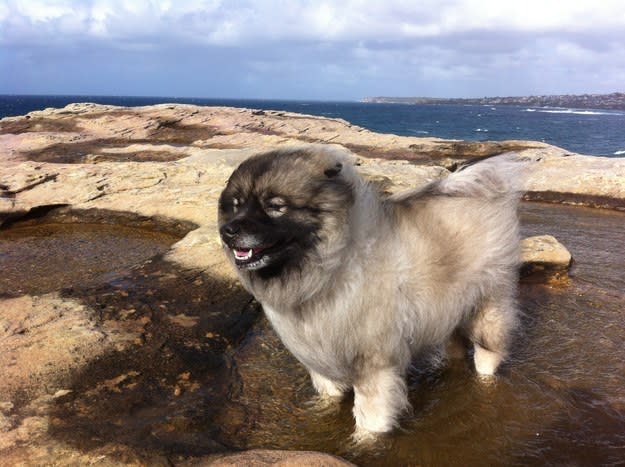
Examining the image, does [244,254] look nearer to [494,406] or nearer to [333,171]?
[333,171]

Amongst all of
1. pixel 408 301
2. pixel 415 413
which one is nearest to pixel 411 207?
pixel 408 301

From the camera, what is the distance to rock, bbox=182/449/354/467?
10.3 ft

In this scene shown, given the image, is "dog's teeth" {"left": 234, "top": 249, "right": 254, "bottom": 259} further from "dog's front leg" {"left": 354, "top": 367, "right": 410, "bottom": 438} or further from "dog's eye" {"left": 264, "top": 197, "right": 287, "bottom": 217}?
"dog's front leg" {"left": 354, "top": 367, "right": 410, "bottom": 438}

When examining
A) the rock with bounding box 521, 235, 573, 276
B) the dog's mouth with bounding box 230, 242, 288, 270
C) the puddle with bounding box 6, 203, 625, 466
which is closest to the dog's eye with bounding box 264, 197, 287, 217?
the dog's mouth with bounding box 230, 242, 288, 270

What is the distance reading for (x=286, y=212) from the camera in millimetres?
3328

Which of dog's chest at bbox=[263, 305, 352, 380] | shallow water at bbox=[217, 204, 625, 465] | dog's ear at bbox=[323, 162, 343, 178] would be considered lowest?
shallow water at bbox=[217, 204, 625, 465]

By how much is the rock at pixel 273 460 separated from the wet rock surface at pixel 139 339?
23 mm

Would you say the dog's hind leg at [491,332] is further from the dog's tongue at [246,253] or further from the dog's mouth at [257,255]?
the dog's tongue at [246,253]

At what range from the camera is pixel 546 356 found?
504 centimetres

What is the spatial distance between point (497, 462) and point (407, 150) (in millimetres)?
14837

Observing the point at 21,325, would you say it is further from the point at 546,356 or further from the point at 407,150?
the point at 407,150

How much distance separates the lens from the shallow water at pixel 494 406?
372 cm

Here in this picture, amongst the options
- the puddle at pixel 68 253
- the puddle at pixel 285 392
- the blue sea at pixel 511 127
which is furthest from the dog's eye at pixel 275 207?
the blue sea at pixel 511 127

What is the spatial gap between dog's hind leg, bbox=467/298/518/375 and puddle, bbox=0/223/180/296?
391 centimetres
